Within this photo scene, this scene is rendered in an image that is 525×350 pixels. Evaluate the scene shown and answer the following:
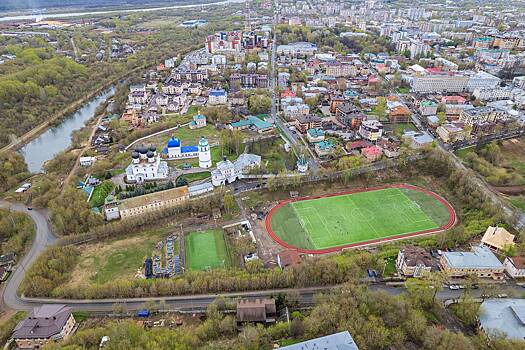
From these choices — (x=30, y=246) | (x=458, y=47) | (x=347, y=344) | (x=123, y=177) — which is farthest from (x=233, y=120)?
(x=458, y=47)

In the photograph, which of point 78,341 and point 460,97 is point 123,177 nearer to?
point 78,341

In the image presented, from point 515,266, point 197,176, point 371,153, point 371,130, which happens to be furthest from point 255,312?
point 371,130

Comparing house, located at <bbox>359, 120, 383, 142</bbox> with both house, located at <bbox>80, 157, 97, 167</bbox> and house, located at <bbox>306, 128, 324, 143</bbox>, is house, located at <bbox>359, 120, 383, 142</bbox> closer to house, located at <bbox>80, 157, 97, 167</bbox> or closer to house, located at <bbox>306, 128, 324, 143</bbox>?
house, located at <bbox>306, 128, 324, 143</bbox>

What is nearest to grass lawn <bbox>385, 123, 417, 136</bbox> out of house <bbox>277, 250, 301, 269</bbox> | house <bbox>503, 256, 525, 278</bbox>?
house <bbox>503, 256, 525, 278</bbox>

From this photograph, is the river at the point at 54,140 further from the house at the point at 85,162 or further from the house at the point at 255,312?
the house at the point at 255,312

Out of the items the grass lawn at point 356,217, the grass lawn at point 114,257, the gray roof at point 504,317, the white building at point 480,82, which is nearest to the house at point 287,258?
the grass lawn at point 356,217

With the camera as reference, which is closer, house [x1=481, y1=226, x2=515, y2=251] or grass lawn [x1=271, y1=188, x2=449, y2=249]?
house [x1=481, y1=226, x2=515, y2=251]
